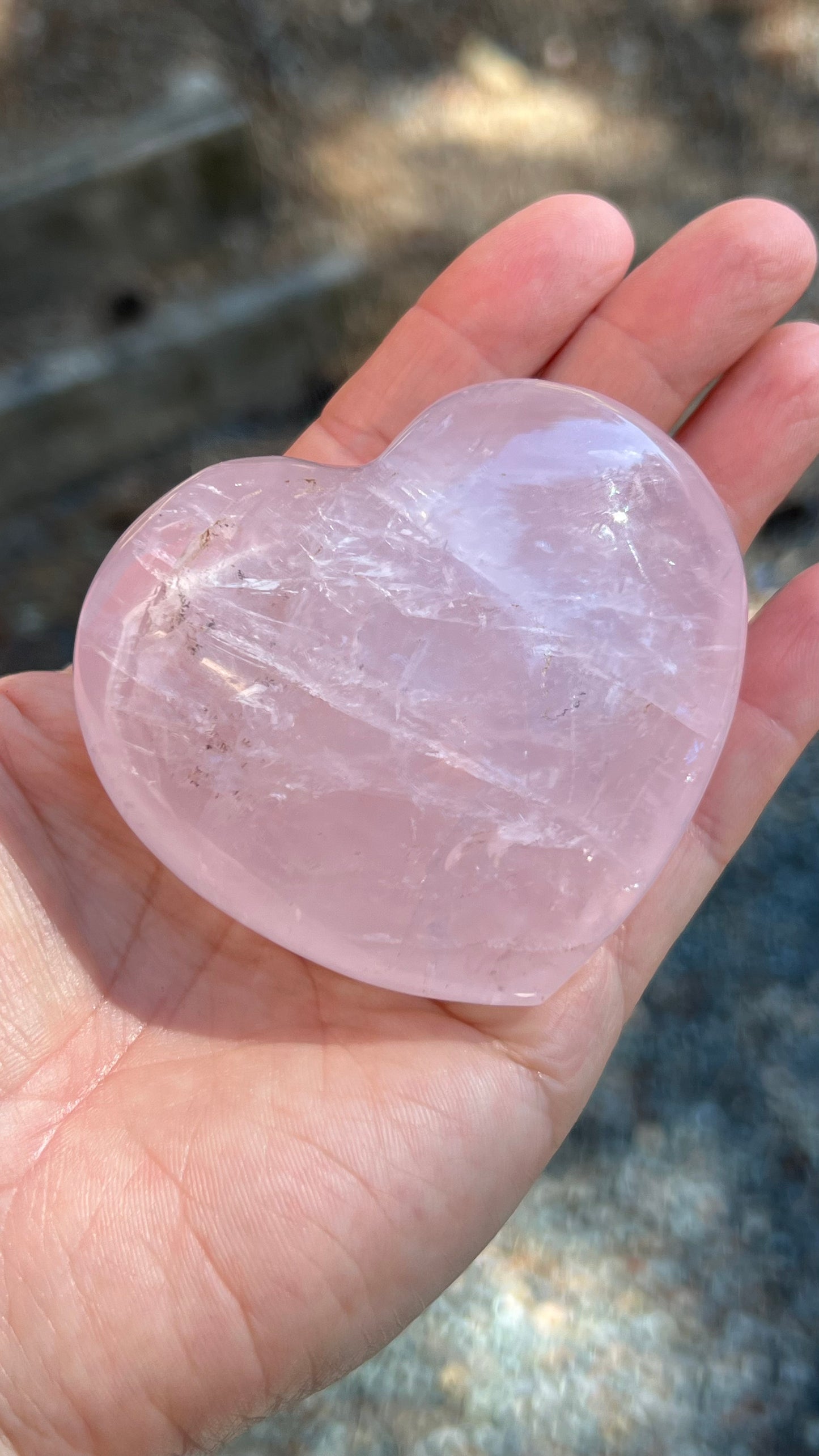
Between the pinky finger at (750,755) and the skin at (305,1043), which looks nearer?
the skin at (305,1043)

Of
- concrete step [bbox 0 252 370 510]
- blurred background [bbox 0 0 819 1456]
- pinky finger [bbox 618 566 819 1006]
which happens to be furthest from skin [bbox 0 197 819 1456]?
concrete step [bbox 0 252 370 510]

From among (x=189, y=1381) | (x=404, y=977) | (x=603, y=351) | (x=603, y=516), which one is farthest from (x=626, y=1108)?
(x=603, y=351)

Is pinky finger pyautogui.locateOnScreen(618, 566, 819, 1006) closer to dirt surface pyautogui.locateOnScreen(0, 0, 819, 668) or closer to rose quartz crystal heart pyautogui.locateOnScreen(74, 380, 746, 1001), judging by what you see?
rose quartz crystal heart pyautogui.locateOnScreen(74, 380, 746, 1001)

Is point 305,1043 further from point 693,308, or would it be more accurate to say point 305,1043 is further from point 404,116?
point 404,116

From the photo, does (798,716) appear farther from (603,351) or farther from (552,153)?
(552,153)

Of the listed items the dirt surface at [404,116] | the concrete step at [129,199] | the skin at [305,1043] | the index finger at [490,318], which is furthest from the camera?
the dirt surface at [404,116]

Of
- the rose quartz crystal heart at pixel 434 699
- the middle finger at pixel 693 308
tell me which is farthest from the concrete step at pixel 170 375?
the rose quartz crystal heart at pixel 434 699

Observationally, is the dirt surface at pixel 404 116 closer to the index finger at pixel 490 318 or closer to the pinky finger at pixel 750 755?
the index finger at pixel 490 318
